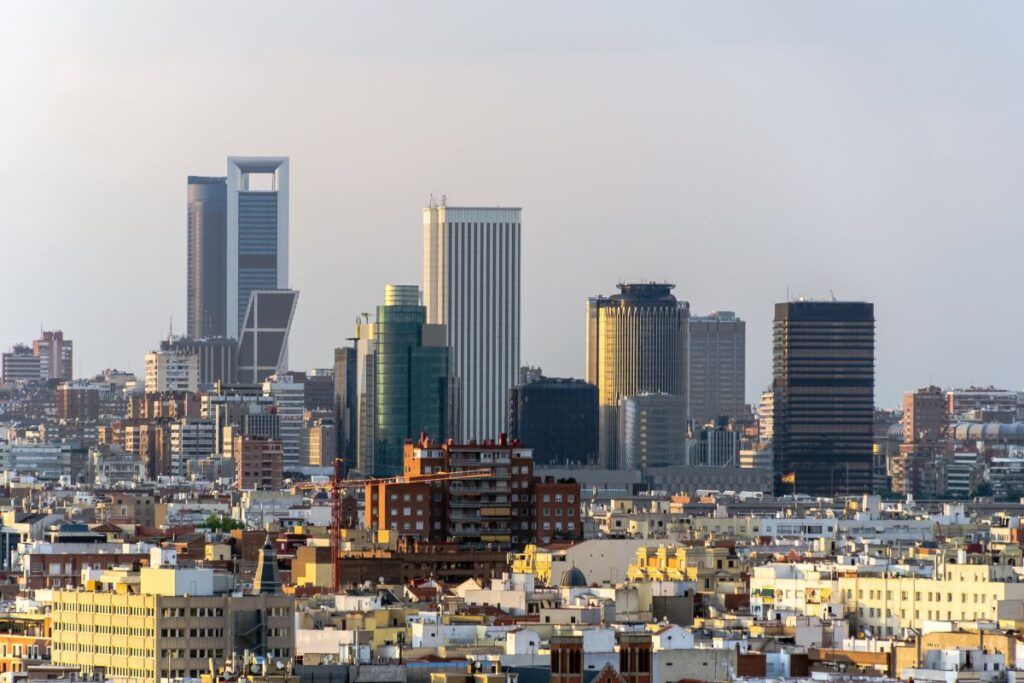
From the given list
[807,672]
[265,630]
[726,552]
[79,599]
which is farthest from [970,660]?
[726,552]

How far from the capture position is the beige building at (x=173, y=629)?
3728 inches

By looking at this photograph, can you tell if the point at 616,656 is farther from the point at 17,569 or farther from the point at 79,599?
the point at 17,569

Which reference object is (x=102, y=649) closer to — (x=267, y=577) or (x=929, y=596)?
(x=267, y=577)

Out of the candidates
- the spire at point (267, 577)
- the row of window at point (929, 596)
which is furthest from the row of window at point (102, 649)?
the row of window at point (929, 596)

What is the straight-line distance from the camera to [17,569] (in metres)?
165

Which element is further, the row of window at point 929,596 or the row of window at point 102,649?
the row of window at point 929,596

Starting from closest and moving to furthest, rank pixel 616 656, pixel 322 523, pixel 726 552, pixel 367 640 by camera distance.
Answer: pixel 616 656 → pixel 367 640 → pixel 726 552 → pixel 322 523

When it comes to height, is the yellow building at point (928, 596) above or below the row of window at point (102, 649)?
above

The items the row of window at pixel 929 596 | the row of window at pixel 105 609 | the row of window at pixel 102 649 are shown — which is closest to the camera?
the row of window at pixel 102 649

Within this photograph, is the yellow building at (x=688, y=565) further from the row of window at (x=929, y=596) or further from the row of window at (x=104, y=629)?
the row of window at (x=104, y=629)

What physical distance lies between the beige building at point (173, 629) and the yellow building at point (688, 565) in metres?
37.9

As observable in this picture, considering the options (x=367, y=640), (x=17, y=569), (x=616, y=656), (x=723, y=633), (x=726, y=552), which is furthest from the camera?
(x=17, y=569)

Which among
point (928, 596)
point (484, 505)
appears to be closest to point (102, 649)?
point (928, 596)

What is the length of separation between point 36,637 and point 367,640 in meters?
9.57
